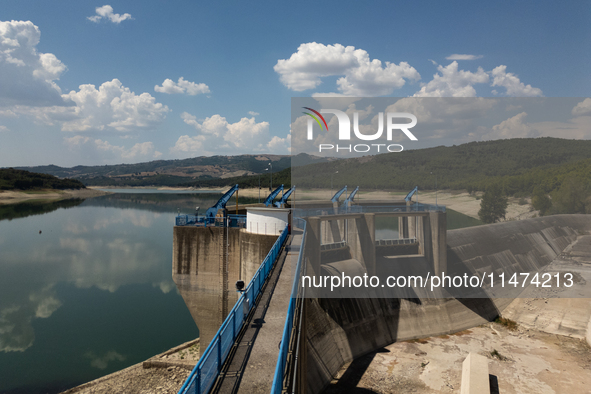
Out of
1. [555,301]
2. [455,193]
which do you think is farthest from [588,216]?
[555,301]

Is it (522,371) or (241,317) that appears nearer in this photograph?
(241,317)

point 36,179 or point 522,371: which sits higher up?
point 36,179

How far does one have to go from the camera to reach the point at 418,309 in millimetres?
26391

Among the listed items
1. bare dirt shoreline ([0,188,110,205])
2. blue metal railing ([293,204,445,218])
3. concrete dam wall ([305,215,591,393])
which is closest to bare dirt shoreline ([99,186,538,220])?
concrete dam wall ([305,215,591,393])

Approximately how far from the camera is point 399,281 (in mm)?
27672

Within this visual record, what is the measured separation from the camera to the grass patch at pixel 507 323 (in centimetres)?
2788

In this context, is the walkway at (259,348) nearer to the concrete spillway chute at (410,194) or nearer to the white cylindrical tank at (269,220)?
the white cylindrical tank at (269,220)

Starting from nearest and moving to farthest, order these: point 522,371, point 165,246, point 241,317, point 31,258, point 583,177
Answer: point 241,317, point 522,371, point 31,258, point 583,177, point 165,246

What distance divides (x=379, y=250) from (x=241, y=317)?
23.5m

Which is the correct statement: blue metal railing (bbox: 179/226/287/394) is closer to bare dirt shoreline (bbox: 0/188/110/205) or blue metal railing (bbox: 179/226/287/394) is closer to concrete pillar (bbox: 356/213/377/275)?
concrete pillar (bbox: 356/213/377/275)

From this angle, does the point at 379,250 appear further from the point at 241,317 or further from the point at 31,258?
the point at 31,258

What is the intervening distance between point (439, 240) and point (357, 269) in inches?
343

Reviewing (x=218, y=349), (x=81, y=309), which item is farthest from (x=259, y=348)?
(x=81, y=309)

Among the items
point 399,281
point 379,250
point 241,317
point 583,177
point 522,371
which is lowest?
point 522,371
